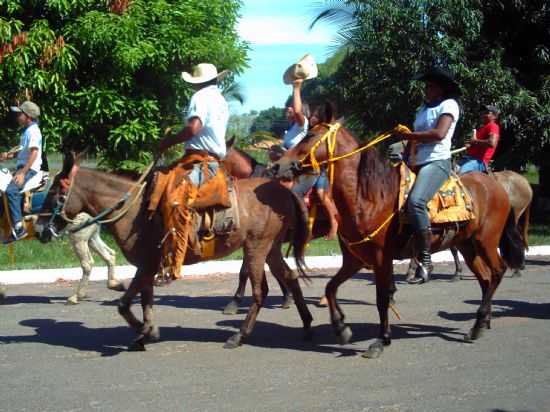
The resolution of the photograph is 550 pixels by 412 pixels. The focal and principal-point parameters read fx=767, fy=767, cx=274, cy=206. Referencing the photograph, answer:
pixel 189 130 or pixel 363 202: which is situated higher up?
pixel 189 130

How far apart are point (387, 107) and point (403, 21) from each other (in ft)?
7.23

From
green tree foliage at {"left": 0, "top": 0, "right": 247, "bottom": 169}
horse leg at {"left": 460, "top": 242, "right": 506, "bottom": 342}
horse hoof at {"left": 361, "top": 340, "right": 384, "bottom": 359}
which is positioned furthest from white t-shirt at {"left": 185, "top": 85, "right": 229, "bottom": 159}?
green tree foliage at {"left": 0, "top": 0, "right": 247, "bottom": 169}

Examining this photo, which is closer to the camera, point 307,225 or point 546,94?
point 307,225

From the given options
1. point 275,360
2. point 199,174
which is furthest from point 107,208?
point 275,360

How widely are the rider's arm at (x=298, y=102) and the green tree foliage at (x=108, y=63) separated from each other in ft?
22.9

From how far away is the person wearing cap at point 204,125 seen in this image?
24.8 feet

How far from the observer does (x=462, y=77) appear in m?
18.4

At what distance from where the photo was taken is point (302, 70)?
9750 millimetres

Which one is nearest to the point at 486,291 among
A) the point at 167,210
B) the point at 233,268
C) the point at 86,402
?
the point at 167,210

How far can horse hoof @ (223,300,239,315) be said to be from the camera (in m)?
9.91

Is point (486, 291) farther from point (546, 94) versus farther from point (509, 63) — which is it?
point (509, 63)

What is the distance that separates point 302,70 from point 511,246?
3420 mm

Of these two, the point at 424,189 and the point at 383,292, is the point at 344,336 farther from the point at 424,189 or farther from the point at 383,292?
the point at 424,189

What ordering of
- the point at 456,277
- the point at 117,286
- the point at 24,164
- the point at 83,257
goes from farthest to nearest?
1. the point at 456,277
2. the point at 83,257
3. the point at 24,164
4. the point at 117,286
